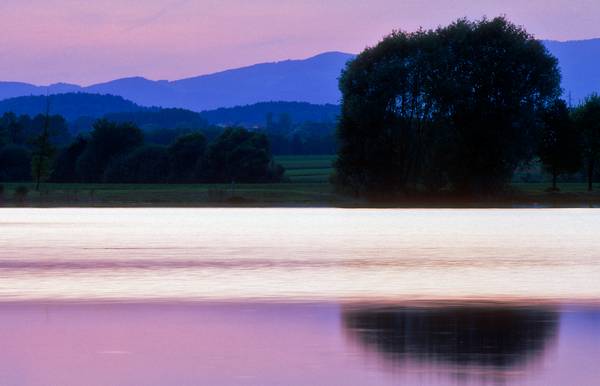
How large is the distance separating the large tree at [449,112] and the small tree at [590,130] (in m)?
18.0

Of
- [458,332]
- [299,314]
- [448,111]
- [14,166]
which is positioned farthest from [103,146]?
[458,332]

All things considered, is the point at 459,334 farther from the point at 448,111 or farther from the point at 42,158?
the point at 42,158

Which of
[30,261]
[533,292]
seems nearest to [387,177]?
[30,261]

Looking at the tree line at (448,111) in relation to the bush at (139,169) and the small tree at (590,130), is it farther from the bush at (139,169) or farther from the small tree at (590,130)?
the bush at (139,169)

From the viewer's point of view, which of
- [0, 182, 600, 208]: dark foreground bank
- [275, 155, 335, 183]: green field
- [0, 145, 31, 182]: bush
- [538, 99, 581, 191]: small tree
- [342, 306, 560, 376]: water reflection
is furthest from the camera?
[0, 145, 31, 182]: bush

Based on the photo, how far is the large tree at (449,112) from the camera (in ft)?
289

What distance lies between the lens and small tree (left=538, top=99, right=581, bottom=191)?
95.1 meters

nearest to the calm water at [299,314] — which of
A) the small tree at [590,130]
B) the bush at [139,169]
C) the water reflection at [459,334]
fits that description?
the water reflection at [459,334]

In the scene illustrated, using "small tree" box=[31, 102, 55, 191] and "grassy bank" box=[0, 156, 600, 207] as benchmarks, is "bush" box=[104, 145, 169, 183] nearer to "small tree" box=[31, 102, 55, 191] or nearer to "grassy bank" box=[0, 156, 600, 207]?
"small tree" box=[31, 102, 55, 191]

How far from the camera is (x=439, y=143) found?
88125 millimetres

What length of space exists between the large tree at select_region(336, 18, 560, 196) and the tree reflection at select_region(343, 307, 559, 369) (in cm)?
6797

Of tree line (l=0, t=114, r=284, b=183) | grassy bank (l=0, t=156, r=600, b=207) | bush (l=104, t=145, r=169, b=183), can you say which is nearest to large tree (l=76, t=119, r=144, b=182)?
tree line (l=0, t=114, r=284, b=183)

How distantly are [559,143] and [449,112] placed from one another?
13.5 metres

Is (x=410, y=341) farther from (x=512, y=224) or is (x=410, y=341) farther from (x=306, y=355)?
(x=512, y=224)
